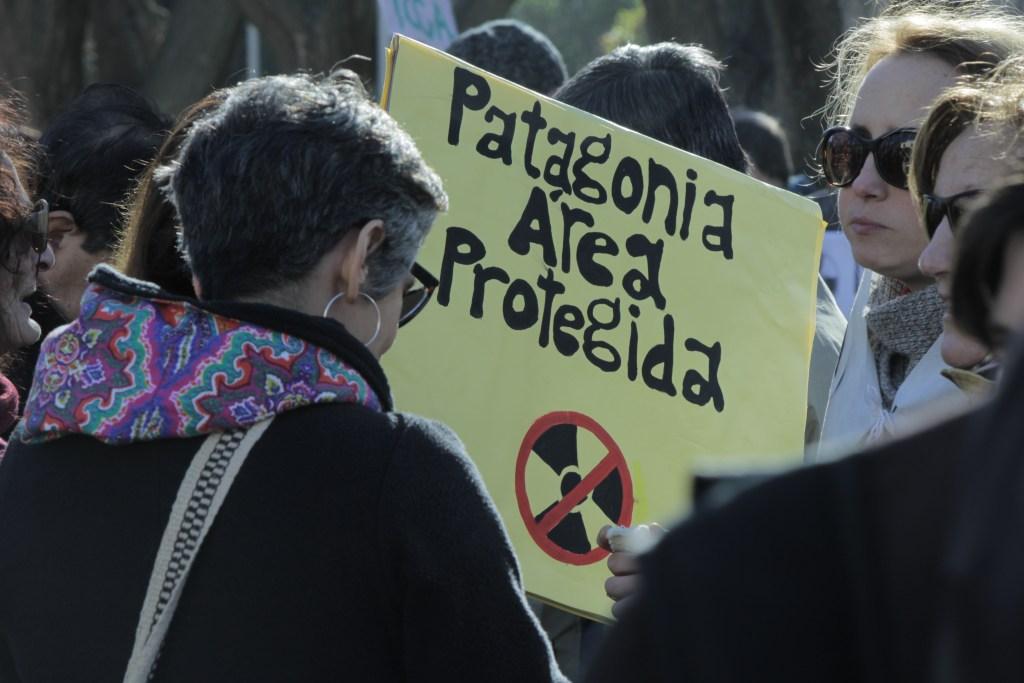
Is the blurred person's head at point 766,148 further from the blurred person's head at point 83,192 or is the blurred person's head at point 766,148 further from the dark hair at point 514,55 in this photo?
the blurred person's head at point 83,192

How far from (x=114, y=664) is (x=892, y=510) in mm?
1192

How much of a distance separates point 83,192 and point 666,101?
46.5 inches

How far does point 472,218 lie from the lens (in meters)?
2.47

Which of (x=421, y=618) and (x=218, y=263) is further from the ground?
(x=218, y=263)

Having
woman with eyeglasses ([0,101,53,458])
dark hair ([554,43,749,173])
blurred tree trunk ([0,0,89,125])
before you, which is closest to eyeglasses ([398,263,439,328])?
woman with eyeglasses ([0,101,53,458])

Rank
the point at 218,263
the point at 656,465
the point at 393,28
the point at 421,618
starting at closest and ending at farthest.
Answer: the point at 421,618 < the point at 218,263 < the point at 656,465 < the point at 393,28

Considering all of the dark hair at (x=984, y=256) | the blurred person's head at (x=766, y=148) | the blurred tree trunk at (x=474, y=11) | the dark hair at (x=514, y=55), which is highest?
the dark hair at (x=984, y=256)

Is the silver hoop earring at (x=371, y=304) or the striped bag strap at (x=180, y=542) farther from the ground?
the silver hoop earring at (x=371, y=304)

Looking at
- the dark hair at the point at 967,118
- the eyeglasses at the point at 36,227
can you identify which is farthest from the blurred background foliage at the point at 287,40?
the dark hair at the point at 967,118

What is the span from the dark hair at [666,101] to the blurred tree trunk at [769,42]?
17.6ft

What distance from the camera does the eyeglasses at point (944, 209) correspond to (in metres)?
1.90

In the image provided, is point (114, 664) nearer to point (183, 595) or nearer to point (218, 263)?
point (183, 595)

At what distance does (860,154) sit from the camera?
8.05ft

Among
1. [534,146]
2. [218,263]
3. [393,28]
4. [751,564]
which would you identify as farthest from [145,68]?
[751,564]
